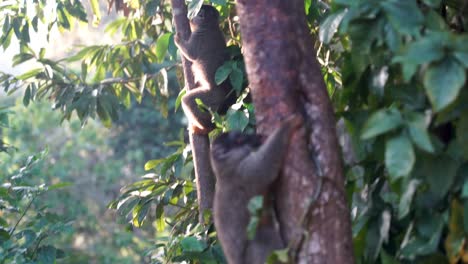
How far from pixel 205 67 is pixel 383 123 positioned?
433cm

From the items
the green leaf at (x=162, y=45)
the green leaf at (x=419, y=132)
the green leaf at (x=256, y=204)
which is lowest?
the green leaf at (x=162, y=45)

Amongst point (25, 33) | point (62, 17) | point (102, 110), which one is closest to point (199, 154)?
point (102, 110)

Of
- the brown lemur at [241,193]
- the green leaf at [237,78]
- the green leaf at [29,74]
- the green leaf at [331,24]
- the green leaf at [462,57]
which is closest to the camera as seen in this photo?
the green leaf at [462,57]

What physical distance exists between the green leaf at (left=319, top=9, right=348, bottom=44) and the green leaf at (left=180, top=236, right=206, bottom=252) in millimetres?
1669

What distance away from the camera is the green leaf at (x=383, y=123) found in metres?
2.99

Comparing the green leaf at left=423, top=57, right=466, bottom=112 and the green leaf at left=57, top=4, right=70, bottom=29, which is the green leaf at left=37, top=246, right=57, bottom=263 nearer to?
the green leaf at left=57, top=4, right=70, bottom=29

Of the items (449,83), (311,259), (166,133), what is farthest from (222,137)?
(166,133)

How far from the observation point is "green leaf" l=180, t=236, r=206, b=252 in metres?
4.76

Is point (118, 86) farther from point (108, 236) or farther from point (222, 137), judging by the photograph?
point (108, 236)

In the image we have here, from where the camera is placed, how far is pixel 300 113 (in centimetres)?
360

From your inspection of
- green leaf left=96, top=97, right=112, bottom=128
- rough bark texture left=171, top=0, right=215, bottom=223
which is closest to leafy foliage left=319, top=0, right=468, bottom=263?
rough bark texture left=171, top=0, right=215, bottom=223

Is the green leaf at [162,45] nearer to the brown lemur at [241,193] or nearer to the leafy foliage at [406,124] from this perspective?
the brown lemur at [241,193]

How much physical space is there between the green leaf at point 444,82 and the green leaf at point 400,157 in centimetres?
20

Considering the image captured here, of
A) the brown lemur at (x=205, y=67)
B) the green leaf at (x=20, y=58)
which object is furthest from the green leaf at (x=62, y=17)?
the brown lemur at (x=205, y=67)
